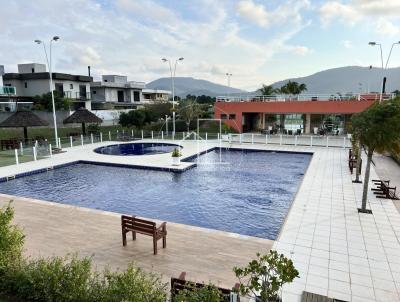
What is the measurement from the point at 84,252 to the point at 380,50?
21.4 m

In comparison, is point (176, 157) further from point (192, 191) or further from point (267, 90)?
point (267, 90)

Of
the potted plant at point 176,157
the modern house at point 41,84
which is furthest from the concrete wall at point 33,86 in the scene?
the potted plant at point 176,157

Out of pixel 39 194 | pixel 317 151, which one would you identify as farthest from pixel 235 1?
pixel 39 194

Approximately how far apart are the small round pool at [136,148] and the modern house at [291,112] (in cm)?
884

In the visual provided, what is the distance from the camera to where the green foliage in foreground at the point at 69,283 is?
415 centimetres

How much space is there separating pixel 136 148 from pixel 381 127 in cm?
1905

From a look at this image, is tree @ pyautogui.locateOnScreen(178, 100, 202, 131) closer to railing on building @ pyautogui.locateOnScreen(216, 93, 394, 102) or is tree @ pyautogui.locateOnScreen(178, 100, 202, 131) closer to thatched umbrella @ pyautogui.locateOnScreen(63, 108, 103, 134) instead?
railing on building @ pyautogui.locateOnScreen(216, 93, 394, 102)

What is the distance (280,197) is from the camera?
38.1 feet

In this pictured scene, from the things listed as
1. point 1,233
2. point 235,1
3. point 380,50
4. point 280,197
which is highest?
point 235,1

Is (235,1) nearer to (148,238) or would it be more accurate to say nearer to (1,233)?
(148,238)

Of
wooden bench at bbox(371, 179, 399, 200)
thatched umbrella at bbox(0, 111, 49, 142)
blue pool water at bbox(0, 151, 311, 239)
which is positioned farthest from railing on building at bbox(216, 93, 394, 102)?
thatched umbrella at bbox(0, 111, 49, 142)

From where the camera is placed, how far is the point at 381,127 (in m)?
8.50

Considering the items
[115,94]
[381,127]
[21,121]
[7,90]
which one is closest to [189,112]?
[21,121]

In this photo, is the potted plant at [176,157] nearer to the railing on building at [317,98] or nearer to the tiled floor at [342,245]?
the tiled floor at [342,245]
